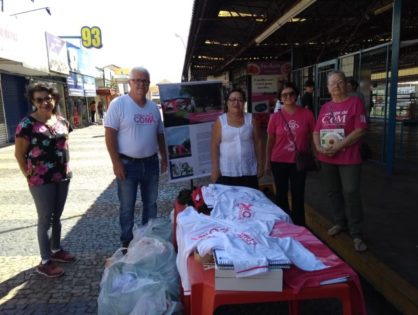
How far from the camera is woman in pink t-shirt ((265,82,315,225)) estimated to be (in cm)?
412

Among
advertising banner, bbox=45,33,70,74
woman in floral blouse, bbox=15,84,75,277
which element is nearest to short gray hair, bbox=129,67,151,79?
woman in floral blouse, bbox=15,84,75,277

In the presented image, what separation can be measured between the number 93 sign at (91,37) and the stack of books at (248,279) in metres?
27.1

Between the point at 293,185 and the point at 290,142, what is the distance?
0.47 metres

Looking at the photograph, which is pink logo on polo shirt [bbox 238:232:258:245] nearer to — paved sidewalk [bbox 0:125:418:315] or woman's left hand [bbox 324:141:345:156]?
paved sidewalk [bbox 0:125:418:315]

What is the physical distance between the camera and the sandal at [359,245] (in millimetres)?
3814

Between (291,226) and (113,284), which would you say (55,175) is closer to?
(113,284)

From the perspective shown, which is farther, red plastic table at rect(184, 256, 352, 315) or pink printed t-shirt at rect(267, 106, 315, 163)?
pink printed t-shirt at rect(267, 106, 315, 163)

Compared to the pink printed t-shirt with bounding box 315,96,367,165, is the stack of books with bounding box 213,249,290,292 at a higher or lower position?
lower

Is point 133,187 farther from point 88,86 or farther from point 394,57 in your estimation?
point 88,86

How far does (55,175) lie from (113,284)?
135 cm

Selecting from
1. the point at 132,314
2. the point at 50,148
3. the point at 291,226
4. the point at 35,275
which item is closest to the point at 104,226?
the point at 35,275

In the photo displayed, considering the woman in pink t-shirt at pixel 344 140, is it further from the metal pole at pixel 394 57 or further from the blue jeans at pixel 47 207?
the metal pole at pixel 394 57

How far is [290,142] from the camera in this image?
13.6 ft

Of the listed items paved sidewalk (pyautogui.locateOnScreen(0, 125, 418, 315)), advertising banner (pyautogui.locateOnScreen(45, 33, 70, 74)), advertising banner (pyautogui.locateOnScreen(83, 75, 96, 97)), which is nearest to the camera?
paved sidewalk (pyautogui.locateOnScreen(0, 125, 418, 315))
